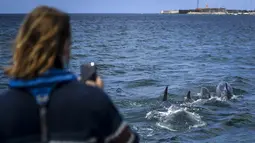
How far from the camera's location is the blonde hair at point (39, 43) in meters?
2.46

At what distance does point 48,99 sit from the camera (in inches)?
95.3

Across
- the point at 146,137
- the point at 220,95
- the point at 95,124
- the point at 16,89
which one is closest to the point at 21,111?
the point at 16,89

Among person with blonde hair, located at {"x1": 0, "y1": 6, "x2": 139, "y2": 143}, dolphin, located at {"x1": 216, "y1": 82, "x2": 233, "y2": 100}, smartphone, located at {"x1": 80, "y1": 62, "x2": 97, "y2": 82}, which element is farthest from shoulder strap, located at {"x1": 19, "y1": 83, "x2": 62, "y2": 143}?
dolphin, located at {"x1": 216, "y1": 82, "x2": 233, "y2": 100}

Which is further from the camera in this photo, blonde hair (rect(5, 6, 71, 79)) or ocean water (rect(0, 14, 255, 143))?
ocean water (rect(0, 14, 255, 143))

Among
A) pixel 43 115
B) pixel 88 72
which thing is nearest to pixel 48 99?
pixel 43 115

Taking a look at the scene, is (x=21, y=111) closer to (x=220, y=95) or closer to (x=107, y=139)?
(x=107, y=139)

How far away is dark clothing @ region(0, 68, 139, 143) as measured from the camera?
7.93 feet

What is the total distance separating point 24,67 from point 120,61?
3119 cm

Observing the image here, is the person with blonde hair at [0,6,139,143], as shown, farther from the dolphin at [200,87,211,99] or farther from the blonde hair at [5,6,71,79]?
the dolphin at [200,87,211,99]

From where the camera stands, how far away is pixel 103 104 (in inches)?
96.8

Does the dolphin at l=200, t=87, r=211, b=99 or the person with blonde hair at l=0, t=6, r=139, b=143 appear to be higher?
the person with blonde hair at l=0, t=6, r=139, b=143

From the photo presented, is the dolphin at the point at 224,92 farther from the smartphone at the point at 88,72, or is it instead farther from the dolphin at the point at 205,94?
the smartphone at the point at 88,72

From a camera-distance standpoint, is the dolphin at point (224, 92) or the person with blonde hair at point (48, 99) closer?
the person with blonde hair at point (48, 99)

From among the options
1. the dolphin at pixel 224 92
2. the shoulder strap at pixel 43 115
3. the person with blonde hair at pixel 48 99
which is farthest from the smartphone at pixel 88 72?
the dolphin at pixel 224 92
